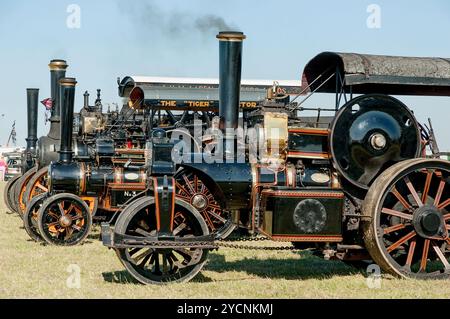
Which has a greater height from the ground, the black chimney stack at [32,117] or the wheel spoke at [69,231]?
the black chimney stack at [32,117]

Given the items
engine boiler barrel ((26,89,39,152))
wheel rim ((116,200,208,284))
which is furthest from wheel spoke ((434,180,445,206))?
engine boiler barrel ((26,89,39,152))

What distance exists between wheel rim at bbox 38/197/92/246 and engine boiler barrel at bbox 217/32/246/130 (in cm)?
275

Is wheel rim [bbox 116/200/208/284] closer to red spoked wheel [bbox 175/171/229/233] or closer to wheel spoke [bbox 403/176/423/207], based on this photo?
wheel spoke [bbox 403/176/423/207]

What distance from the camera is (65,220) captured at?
30.4 feet

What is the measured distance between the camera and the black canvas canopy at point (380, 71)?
20.3 feet

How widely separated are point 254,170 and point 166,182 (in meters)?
0.86

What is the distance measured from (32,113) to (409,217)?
32.9ft

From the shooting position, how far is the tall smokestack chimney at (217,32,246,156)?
7.30 meters

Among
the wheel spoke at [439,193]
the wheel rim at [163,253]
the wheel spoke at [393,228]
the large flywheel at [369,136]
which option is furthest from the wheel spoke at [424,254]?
the wheel rim at [163,253]

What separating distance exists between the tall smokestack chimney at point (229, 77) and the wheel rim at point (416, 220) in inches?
68.9

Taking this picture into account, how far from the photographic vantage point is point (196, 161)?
6.31m

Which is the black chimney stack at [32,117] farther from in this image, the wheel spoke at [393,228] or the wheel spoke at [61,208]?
the wheel spoke at [393,228]

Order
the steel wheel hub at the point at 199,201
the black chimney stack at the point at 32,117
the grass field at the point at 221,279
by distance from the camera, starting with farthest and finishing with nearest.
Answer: the black chimney stack at the point at 32,117 → the steel wheel hub at the point at 199,201 → the grass field at the point at 221,279

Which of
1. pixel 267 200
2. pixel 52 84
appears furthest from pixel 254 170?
pixel 52 84
